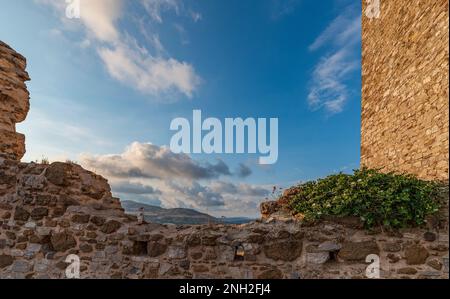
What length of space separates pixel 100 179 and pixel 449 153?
19.6 ft

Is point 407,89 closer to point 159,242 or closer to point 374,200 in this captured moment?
point 374,200

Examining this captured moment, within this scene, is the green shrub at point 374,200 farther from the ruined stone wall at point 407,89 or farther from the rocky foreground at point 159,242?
the ruined stone wall at point 407,89

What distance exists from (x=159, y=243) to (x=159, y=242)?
1 centimetres

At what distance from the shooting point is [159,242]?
15.4ft

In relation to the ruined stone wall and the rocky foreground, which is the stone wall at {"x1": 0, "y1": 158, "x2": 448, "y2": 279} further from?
the ruined stone wall

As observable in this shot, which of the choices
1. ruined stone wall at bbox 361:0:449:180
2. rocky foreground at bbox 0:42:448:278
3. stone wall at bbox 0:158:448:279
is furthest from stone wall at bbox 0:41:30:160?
ruined stone wall at bbox 361:0:449:180

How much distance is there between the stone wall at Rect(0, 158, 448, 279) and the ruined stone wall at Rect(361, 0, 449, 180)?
177cm

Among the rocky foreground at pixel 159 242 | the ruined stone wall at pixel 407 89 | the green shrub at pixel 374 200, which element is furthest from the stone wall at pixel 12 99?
the ruined stone wall at pixel 407 89

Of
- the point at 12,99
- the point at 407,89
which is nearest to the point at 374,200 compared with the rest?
the point at 407,89

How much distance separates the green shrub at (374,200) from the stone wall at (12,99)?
5.83 meters

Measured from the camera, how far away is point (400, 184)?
453 centimetres

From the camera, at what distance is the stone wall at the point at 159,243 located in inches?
167
